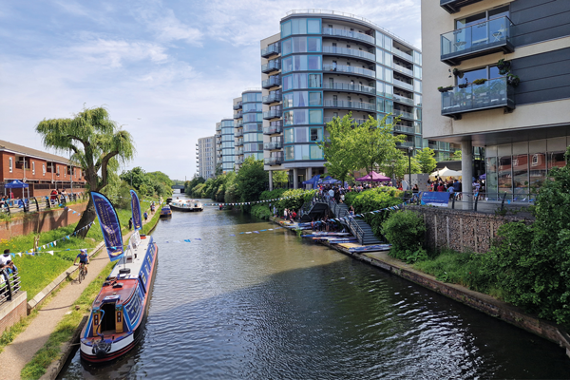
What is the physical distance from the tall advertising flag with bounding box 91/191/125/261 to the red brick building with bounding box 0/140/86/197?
60.2 feet

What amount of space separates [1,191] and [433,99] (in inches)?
1218

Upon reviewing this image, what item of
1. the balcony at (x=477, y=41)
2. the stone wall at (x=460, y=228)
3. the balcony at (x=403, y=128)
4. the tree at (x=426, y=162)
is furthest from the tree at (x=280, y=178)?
the balcony at (x=477, y=41)

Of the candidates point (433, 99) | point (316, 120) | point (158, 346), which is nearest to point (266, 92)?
point (316, 120)

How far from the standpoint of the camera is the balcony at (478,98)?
52.2ft

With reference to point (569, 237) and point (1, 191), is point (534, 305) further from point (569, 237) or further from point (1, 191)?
point (1, 191)

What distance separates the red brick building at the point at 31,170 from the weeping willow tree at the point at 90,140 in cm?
692

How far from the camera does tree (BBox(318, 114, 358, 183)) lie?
31688mm

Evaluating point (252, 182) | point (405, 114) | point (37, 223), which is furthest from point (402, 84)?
point (37, 223)

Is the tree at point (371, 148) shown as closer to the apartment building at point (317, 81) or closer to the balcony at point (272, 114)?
the apartment building at point (317, 81)

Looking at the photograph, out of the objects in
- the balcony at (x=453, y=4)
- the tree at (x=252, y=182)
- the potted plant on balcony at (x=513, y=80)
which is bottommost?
the tree at (x=252, y=182)

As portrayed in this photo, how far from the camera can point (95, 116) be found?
74.3 feet

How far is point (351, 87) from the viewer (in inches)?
1927

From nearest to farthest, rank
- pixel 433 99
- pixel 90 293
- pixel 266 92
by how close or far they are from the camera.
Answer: pixel 90 293 → pixel 433 99 → pixel 266 92

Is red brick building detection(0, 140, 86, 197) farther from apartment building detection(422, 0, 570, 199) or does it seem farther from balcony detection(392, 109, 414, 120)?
balcony detection(392, 109, 414, 120)
